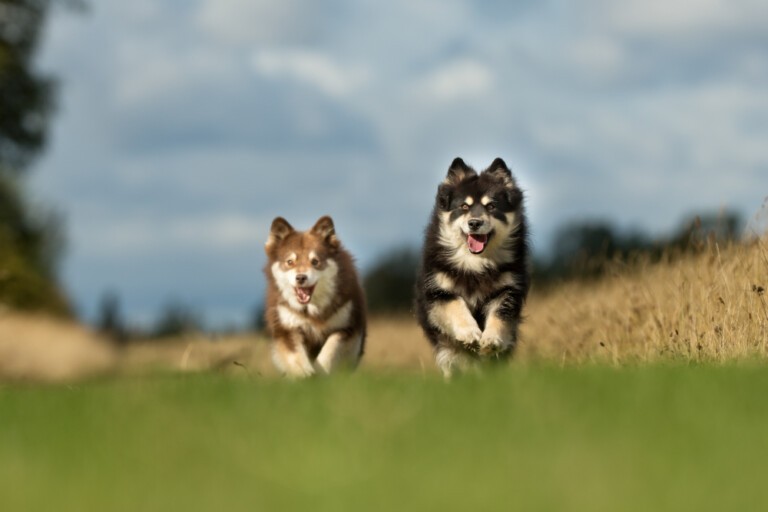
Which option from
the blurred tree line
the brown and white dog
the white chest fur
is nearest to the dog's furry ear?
the brown and white dog

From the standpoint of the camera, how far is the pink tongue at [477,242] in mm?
9531

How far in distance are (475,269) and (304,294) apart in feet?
5.59

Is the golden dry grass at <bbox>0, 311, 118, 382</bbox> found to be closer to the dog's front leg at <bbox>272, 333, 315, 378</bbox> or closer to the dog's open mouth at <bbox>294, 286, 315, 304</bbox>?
the dog's front leg at <bbox>272, 333, 315, 378</bbox>

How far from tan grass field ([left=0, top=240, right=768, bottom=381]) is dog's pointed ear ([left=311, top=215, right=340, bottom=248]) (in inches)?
53.1

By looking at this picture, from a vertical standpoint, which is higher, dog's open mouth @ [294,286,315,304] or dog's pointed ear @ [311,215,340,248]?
dog's pointed ear @ [311,215,340,248]

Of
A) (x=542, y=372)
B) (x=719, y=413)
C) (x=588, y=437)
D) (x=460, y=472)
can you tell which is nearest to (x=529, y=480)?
(x=460, y=472)

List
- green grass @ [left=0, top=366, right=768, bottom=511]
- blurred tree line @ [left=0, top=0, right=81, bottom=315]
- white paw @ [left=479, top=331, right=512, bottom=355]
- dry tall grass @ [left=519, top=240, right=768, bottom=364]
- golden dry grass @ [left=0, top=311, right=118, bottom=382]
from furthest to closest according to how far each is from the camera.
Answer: blurred tree line @ [left=0, top=0, right=81, bottom=315] < golden dry grass @ [left=0, top=311, right=118, bottom=382] < dry tall grass @ [left=519, top=240, right=768, bottom=364] < white paw @ [left=479, top=331, right=512, bottom=355] < green grass @ [left=0, top=366, right=768, bottom=511]

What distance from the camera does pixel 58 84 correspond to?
3062 cm

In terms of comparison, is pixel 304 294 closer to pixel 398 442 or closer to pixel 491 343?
pixel 491 343

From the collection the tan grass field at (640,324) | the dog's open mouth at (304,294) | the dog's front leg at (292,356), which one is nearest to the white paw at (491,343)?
the tan grass field at (640,324)

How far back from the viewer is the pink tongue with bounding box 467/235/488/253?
953 centimetres

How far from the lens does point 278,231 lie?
1038 centimetres

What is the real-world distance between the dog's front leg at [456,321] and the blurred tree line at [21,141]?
19630 mm

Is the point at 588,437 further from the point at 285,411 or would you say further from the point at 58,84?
the point at 58,84
